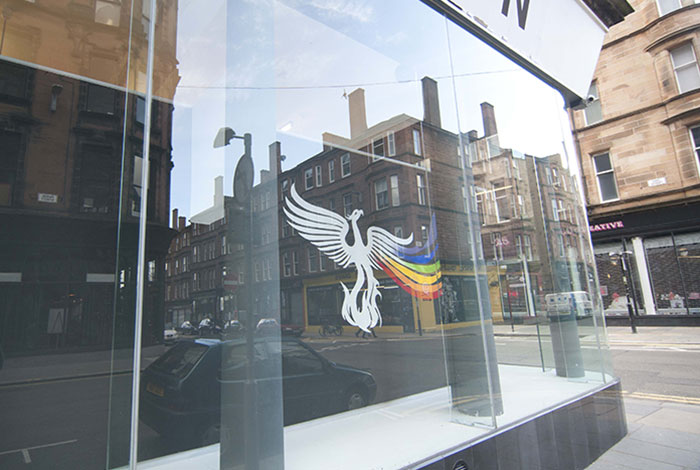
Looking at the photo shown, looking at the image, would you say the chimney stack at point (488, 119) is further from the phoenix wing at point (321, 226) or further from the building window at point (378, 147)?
the phoenix wing at point (321, 226)

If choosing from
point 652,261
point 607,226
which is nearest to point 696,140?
point 607,226

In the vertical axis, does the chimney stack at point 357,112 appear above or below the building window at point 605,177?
below

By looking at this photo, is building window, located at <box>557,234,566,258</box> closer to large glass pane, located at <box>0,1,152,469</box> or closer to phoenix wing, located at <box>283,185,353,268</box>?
phoenix wing, located at <box>283,185,353,268</box>

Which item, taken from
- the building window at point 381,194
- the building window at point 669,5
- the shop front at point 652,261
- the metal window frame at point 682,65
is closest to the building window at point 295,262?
the building window at point 381,194

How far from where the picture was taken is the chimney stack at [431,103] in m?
3.90

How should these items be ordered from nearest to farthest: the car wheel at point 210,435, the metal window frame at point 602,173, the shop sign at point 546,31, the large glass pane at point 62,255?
the large glass pane at point 62,255, the car wheel at point 210,435, the shop sign at point 546,31, the metal window frame at point 602,173

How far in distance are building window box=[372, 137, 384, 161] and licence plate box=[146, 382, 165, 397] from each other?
250 centimetres

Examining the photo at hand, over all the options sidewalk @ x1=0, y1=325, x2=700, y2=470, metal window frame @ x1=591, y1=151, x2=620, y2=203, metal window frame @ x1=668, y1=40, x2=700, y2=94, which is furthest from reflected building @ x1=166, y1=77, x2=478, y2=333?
metal window frame @ x1=668, y1=40, x2=700, y2=94

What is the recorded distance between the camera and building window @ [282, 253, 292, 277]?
2447 mm

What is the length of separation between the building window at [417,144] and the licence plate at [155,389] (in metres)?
2.97

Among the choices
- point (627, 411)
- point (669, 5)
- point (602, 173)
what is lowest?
point (627, 411)

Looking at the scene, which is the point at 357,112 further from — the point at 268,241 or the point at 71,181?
the point at 71,181

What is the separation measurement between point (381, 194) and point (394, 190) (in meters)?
0.19

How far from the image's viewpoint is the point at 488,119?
415 cm
